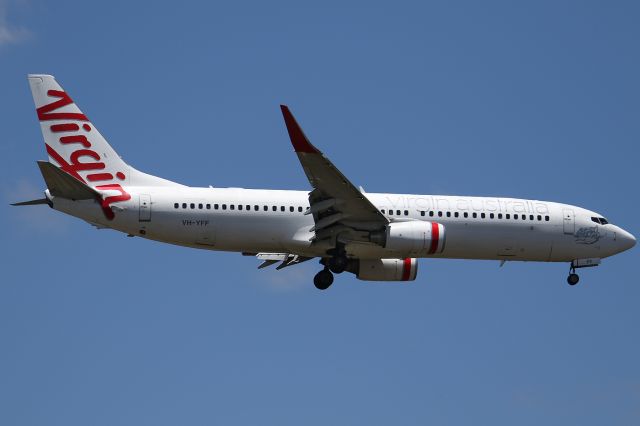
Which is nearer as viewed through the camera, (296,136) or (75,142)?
(296,136)

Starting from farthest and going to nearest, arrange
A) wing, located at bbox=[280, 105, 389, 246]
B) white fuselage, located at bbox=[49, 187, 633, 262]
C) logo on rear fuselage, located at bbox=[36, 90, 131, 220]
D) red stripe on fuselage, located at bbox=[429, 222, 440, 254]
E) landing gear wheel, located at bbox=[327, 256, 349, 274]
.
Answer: landing gear wheel, located at bbox=[327, 256, 349, 274] < logo on rear fuselage, located at bbox=[36, 90, 131, 220] < red stripe on fuselage, located at bbox=[429, 222, 440, 254] < white fuselage, located at bbox=[49, 187, 633, 262] < wing, located at bbox=[280, 105, 389, 246]

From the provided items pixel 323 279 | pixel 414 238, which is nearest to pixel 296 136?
pixel 414 238

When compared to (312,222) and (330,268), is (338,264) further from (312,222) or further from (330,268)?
(312,222)

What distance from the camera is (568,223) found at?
50562 mm

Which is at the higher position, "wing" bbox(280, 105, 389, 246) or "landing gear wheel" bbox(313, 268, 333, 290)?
"wing" bbox(280, 105, 389, 246)

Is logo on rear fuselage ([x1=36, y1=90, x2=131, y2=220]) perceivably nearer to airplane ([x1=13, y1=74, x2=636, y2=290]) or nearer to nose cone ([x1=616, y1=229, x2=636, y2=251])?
airplane ([x1=13, y1=74, x2=636, y2=290])

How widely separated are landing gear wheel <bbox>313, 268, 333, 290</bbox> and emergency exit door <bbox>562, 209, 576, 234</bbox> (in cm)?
938

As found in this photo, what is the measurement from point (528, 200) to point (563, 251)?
2.43 metres

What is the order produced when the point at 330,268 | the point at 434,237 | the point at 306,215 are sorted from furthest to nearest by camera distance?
the point at 330,268, the point at 306,215, the point at 434,237

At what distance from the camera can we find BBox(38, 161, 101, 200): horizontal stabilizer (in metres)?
44.0

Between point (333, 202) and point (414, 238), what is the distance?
3248 millimetres

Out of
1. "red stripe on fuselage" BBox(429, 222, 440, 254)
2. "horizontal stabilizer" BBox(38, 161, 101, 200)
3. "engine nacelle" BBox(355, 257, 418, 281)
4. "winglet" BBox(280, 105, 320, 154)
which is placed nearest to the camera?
"winglet" BBox(280, 105, 320, 154)

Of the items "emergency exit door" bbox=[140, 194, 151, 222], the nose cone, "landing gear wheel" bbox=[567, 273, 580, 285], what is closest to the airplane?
"emergency exit door" bbox=[140, 194, 151, 222]

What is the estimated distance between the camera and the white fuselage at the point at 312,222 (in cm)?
4609
